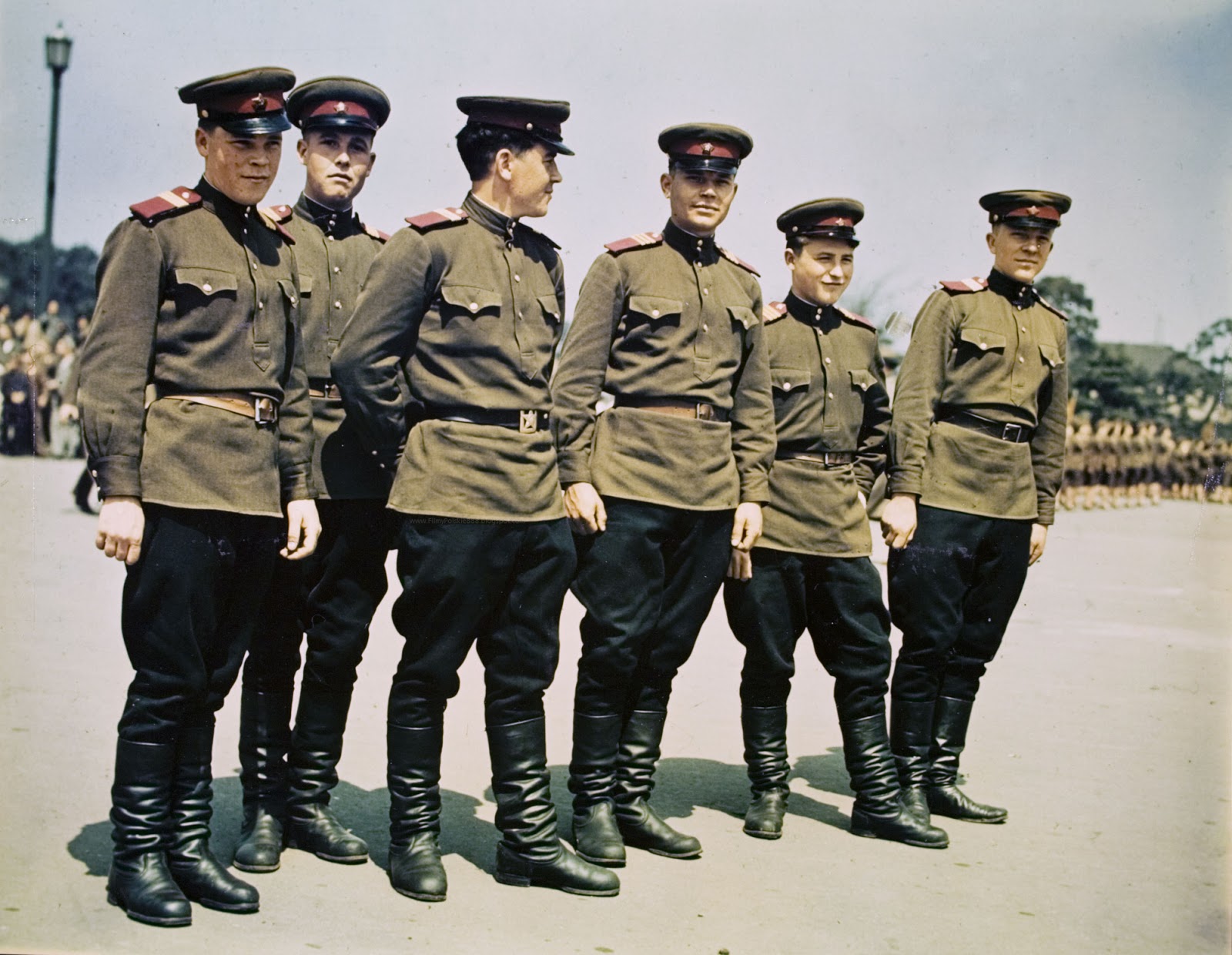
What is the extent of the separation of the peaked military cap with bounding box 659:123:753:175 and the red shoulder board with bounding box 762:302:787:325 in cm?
62

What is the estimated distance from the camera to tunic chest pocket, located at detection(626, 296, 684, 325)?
481 centimetres

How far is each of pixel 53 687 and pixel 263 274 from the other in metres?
3.12

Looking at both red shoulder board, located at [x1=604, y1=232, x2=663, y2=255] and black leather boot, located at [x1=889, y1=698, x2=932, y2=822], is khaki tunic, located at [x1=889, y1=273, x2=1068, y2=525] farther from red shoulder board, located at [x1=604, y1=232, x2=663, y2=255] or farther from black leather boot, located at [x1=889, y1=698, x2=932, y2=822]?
red shoulder board, located at [x1=604, y1=232, x2=663, y2=255]

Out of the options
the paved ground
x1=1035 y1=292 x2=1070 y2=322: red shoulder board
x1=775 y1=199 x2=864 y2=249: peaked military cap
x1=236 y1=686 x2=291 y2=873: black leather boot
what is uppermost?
x1=775 y1=199 x2=864 y2=249: peaked military cap

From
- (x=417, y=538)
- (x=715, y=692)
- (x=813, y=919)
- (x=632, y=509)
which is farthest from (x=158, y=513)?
(x=715, y=692)

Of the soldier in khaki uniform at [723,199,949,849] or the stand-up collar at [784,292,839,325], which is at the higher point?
the stand-up collar at [784,292,839,325]

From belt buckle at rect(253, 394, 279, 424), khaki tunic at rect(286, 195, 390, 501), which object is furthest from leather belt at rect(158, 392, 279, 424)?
khaki tunic at rect(286, 195, 390, 501)

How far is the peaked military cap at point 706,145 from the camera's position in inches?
190

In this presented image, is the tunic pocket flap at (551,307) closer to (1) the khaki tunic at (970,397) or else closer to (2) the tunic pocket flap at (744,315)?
(2) the tunic pocket flap at (744,315)

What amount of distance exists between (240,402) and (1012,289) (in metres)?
2.97

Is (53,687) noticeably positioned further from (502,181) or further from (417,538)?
(502,181)

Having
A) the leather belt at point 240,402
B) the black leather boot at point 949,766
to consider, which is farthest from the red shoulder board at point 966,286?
the leather belt at point 240,402

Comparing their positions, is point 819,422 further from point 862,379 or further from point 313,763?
point 313,763

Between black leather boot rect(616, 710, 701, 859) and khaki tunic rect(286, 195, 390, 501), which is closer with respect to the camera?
khaki tunic rect(286, 195, 390, 501)
